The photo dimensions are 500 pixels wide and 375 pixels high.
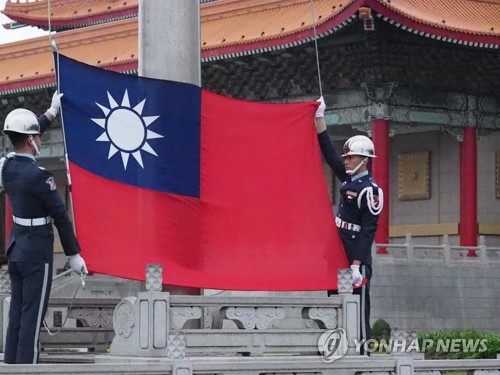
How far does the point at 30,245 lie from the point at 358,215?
9.02ft

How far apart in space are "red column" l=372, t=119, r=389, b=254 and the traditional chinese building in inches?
1.0

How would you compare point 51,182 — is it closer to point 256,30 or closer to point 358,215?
point 358,215

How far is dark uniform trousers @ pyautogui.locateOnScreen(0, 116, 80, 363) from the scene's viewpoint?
8625mm

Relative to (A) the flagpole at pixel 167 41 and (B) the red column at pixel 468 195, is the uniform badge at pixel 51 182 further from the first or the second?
(B) the red column at pixel 468 195

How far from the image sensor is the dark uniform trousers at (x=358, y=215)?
33.0 feet

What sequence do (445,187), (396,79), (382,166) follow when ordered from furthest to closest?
(445,187) → (396,79) → (382,166)

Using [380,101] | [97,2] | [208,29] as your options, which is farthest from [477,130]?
[97,2]

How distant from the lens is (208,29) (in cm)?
2978

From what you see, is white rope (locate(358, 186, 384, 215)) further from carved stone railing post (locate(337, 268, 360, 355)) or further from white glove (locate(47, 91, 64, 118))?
white glove (locate(47, 91, 64, 118))

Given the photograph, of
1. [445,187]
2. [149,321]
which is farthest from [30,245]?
[445,187]

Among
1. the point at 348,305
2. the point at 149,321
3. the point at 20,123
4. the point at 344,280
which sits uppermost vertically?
the point at 20,123

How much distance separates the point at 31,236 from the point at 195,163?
145 centimetres

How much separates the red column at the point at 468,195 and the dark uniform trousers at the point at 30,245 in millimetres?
19498

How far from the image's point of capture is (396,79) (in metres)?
27.2
